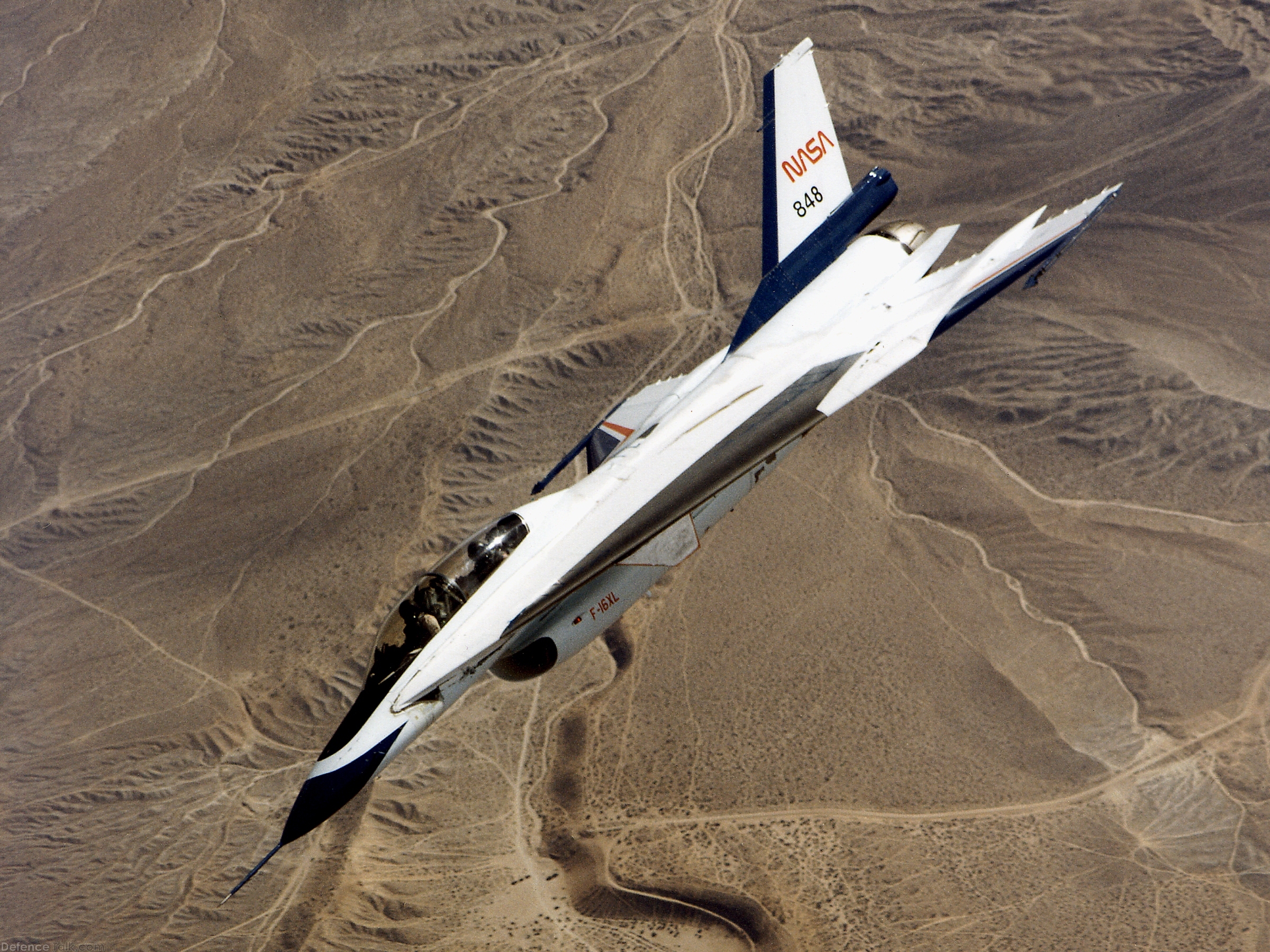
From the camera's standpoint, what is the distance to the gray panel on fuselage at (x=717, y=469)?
2330 cm

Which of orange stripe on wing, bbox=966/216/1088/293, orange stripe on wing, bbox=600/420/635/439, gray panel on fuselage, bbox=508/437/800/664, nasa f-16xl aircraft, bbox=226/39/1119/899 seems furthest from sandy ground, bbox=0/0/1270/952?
orange stripe on wing, bbox=966/216/1088/293

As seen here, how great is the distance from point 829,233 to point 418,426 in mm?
22278

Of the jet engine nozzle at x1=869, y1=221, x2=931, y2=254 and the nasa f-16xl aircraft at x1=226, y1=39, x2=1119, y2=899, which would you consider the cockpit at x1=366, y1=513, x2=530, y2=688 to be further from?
the jet engine nozzle at x1=869, y1=221, x2=931, y2=254

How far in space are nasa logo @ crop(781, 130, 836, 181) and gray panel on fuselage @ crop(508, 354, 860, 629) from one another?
7.38 m

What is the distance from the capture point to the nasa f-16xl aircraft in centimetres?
2175

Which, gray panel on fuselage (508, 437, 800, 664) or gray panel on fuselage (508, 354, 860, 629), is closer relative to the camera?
gray panel on fuselage (508, 354, 860, 629)

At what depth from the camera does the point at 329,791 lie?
825 inches

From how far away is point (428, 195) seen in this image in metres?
58.6

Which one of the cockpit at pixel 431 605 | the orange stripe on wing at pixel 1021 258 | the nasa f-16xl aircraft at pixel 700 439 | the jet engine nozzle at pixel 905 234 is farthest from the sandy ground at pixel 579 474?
the cockpit at pixel 431 605

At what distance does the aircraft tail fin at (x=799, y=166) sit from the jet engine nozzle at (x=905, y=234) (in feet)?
5.45

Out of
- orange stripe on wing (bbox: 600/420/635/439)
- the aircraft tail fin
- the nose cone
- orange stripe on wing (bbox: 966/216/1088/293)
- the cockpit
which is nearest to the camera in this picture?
the nose cone

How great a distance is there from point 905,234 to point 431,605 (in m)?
18.1

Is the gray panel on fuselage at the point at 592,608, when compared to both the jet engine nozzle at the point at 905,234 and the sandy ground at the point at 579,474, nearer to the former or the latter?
the jet engine nozzle at the point at 905,234

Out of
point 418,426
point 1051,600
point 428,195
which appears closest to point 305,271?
point 428,195
